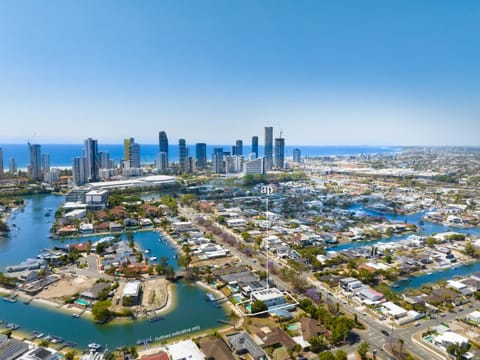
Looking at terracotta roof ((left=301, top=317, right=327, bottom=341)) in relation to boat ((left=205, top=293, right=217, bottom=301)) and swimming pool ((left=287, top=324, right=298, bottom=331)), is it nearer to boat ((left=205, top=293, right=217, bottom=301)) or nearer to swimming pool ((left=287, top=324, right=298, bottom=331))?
swimming pool ((left=287, top=324, right=298, bottom=331))

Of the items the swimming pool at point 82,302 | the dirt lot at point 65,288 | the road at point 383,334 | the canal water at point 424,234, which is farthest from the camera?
the canal water at point 424,234

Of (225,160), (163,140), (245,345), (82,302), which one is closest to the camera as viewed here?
(245,345)

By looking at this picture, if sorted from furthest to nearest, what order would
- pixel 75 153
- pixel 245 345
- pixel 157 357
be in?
1. pixel 75 153
2. pixel 245 345
3. pixel 157 357

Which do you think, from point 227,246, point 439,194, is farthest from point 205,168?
point 227,246

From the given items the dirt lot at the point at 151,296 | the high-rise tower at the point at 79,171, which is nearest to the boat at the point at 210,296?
the dirt lot at the point at 151,296

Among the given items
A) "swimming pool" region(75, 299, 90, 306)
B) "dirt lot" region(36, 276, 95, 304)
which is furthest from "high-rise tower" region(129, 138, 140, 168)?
"swimming pool" region(75, 299, 90, 306)

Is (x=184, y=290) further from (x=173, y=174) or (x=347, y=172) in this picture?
(x=347, y=172)

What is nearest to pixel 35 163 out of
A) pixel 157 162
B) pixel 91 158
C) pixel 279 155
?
pixel 91 158

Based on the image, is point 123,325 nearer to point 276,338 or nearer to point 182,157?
point 276,338

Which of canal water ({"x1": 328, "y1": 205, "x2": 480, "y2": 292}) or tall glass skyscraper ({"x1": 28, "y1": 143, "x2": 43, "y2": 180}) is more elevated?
tall glass skyscraper ({"x1": 28, "y1": 143, "x2": 43, "y2": 180})

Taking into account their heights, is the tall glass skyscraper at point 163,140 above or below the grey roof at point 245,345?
above

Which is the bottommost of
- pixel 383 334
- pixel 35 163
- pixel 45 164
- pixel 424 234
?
pixel 383 334

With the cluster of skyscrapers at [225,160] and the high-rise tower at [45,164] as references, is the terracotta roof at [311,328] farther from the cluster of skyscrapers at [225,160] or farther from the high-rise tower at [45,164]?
the high-rise tower at [45,164]
